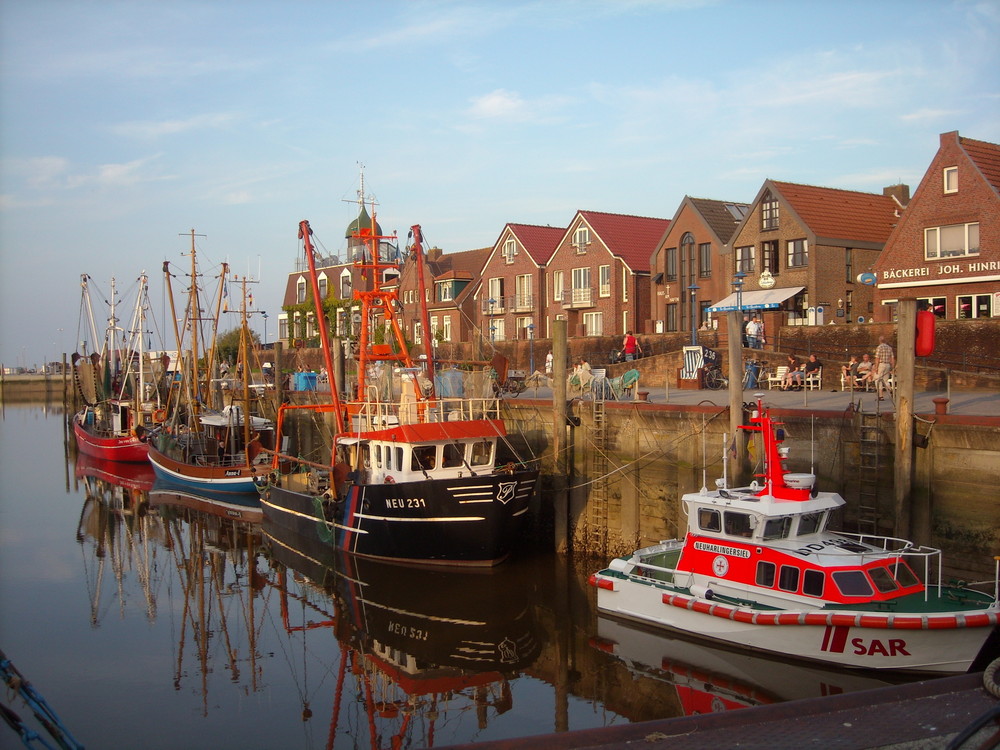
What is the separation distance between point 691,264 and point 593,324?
7.94 metres

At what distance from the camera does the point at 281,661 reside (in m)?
16.1

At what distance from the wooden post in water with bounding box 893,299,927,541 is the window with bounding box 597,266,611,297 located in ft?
112

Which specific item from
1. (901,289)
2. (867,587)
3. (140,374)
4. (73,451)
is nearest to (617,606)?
(867,587)

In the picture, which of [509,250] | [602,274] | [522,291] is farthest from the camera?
[509,250]

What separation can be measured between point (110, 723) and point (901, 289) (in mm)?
29981

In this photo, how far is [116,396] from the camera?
51.6 m

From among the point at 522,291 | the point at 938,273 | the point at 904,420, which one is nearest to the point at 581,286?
the point at 522,291

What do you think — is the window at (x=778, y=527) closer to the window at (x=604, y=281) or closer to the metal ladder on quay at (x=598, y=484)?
Answer: the metal ladder on quay at (x=598, y=484)

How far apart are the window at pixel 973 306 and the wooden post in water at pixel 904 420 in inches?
706

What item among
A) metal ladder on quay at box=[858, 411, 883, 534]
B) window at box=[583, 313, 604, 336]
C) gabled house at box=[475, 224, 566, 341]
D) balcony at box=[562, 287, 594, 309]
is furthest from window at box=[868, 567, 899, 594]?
gabled house at box=[475, 224, 566, 341]

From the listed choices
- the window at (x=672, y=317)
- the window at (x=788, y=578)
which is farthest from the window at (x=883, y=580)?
the window at (x=672, y=317)

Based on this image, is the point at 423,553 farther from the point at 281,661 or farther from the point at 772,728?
the point at 772,728

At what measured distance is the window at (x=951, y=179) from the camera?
3108cm

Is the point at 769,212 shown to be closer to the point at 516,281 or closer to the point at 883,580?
the point at 516,281
